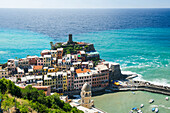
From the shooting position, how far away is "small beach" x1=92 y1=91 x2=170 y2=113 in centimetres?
7850

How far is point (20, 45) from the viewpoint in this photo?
526ft

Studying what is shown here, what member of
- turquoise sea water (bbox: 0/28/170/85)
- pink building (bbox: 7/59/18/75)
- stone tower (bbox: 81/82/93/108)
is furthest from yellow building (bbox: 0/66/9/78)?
turquoise sea water (bbox: 0/28/170/85)

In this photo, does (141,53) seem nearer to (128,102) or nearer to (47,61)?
(128,102)

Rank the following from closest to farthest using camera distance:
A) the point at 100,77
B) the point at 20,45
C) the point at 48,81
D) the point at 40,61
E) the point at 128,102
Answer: the point at 128,102 < the point at 48,81 < the point at 100,77 < the point at 40,61 < the point at 20,45

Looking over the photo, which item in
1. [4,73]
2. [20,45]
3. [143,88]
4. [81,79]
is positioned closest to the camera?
[4,73]

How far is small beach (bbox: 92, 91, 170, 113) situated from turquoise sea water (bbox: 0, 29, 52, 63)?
63.7 meters

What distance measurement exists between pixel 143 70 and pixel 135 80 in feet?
50.8

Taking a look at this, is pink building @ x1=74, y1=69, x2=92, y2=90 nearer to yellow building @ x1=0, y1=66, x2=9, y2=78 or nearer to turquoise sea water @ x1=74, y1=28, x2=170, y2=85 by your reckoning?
yellow building @ x1=0, y1=66, x2=9, y2=78

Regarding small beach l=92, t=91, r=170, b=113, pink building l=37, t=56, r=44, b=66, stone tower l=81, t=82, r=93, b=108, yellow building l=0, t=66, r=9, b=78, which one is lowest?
small beach l=92, t=91, r=170, b=113

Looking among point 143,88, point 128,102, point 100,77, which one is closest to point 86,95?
point 128,102

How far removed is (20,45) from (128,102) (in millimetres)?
100803

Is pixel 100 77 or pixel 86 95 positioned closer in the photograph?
pixel 86 95

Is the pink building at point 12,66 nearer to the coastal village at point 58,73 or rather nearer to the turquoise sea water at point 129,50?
the coastal village at point 58,73

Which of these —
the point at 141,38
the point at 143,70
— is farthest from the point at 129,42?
the point at 143,70
